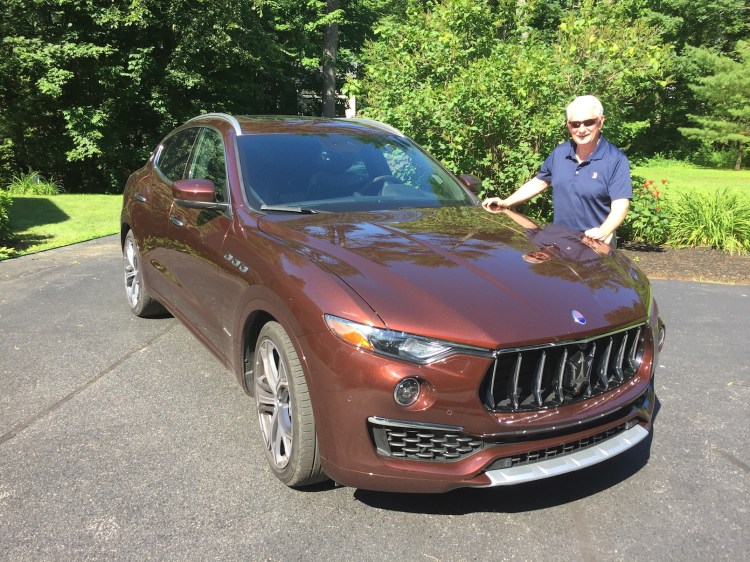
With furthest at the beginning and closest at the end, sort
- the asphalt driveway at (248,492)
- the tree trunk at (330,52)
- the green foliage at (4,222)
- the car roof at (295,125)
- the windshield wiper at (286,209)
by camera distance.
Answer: the tree trunk at (330,52) → the green foliage at (4,222) → the car roof at (295,125) → the windshield wiper at (286,209) → the asphalt driveway at (248,492)

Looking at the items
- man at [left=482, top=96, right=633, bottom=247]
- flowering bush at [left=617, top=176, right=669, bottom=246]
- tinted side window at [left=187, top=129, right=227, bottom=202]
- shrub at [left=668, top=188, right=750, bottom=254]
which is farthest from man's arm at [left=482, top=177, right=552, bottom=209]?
→ shrub at [left=668, top=188, right=750, bottom=254]

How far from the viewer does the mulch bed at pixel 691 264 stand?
8.03 metres

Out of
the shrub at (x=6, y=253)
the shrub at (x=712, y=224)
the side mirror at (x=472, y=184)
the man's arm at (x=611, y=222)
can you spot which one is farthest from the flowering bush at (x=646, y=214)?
the shrub at (x=6, y=253)

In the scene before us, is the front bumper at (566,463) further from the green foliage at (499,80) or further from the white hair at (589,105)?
the green foliage at (499,80)

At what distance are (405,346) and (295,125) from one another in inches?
99.4

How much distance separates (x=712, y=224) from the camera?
387 inches

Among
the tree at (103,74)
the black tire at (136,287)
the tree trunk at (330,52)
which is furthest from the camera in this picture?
the tree trunk at (330,52)

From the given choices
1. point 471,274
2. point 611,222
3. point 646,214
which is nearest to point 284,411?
point 471,274

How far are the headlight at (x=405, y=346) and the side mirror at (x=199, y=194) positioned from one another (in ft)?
5.18

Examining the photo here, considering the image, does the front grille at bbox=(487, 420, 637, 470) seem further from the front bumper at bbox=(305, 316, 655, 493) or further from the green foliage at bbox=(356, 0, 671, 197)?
the green foliage at bbox=(356, 0, 671, 197)

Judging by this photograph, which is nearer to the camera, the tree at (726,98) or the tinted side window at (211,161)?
the tinted side window at (211,161)

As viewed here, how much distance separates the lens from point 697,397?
4285 mm

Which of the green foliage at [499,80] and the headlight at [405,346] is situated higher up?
the green foliage at [499,80]

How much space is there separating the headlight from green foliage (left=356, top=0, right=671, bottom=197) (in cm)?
629
